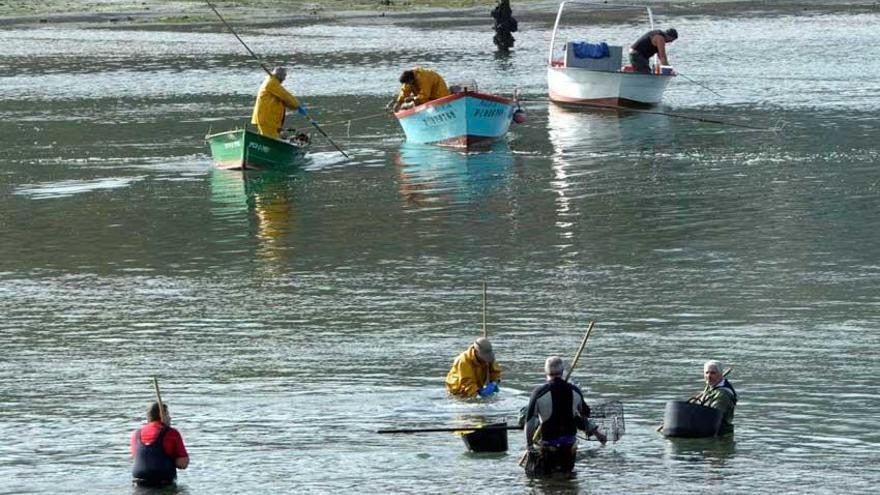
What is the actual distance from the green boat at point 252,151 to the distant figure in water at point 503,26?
1166 inches

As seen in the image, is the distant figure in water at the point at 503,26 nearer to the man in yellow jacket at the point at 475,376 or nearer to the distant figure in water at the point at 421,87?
the distant figure in water at the point at 421,87

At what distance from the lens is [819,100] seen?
51.4 metres

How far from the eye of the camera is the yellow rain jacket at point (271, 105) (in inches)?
1492

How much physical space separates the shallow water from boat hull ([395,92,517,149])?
749mm

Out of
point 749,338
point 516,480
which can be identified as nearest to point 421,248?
point 749,338

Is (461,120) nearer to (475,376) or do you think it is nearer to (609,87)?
(609,87)

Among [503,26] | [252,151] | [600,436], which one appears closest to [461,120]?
[252,151]

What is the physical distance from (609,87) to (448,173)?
1165 cm

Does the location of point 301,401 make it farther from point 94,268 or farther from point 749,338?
point 94,268

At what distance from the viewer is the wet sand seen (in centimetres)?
8444

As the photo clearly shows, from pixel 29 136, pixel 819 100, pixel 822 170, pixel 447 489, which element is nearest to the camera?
pixel 447 489

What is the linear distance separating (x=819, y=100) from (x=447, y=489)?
120ft

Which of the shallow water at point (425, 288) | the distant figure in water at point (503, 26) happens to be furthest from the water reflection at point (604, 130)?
the distant figure in water at point (503, 26)

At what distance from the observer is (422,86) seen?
43344 mm
